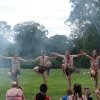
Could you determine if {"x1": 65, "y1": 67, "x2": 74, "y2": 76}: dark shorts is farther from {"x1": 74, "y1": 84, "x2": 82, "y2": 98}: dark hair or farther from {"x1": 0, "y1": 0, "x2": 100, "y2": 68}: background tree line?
{"x1": 74, "y1": 84, "x2": 82, "y2": 98}: dark hair

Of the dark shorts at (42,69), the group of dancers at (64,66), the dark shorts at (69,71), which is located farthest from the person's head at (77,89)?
the dark shorts at (42,69)

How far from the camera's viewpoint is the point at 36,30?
37750 millimetres

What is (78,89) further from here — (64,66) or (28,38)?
(28,38)

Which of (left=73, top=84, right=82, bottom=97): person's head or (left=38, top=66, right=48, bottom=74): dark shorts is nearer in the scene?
(left=73, top=84, right=82, bottom=97): person's head

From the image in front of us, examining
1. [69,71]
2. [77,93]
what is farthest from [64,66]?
[77,93]

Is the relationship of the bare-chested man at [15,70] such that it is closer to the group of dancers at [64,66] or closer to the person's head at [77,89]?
the group of dancers at [64,66]

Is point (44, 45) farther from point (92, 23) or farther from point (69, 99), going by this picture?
point (69, 99)

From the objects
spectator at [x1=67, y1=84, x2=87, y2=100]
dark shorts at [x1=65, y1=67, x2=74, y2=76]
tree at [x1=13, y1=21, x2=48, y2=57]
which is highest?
tree at [x1=13, y1=21, x2=48, y2=57]

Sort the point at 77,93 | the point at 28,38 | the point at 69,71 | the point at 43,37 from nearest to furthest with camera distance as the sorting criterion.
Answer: the point at 77,93 → the point at 69,71 → the point at 28,38 → the point at 43,37

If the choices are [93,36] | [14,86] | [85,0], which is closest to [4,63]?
[93,36]

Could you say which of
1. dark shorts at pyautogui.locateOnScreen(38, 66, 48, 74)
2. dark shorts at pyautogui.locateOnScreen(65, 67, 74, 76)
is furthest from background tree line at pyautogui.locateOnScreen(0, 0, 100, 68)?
dark shorts at pyautogui.locateOnScreen(65, 67, 74, 76)

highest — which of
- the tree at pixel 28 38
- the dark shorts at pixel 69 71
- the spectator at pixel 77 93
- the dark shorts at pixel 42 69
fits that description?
the tree at pixel 28 38

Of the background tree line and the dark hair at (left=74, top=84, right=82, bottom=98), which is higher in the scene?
the background tree line

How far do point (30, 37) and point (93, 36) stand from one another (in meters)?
11.4
